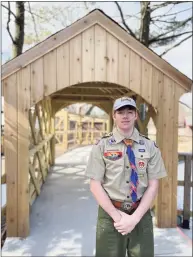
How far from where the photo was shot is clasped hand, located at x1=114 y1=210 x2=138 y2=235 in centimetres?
176

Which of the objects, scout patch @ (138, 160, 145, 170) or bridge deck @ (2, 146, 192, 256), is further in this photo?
bridge deck @ (2, 146, 192, 256)

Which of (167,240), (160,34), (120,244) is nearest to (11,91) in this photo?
(120,244)

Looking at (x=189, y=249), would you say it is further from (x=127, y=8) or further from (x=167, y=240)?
(x=127, y=8)

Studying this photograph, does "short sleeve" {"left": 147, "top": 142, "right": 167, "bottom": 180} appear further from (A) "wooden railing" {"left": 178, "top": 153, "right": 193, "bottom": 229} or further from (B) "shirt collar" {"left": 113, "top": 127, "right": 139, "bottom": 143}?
(A) "wooden railing" {"left": 178, "top": 153, "right": 193, "bottom": 229}

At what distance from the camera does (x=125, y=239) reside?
6.24ft

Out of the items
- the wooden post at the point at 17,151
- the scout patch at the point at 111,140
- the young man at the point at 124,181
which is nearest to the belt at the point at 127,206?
the young man at the point at 124,181

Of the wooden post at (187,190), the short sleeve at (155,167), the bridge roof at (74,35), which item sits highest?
the bridge roof at (74,35)

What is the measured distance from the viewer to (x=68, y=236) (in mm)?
3750

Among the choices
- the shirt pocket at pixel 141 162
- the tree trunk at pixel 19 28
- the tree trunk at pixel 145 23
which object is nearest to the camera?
the shirt pocket at pixel 141 162

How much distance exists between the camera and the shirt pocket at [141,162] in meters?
1.87

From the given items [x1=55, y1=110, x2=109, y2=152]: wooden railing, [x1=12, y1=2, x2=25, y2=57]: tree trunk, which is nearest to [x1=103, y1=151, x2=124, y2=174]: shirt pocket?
[x1=12, y1=2, x2=25, y2=57]: tree trunk

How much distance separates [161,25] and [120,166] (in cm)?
703

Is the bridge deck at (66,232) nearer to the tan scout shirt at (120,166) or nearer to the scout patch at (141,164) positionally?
the tan scout shirt at (120,166)

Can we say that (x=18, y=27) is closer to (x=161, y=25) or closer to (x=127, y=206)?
(x=161, y=25)
